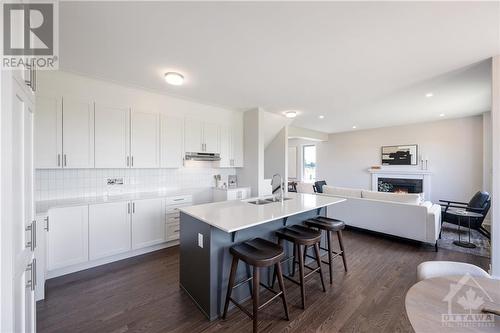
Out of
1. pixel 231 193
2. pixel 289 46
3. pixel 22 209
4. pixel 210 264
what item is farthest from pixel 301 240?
pixel 231 193

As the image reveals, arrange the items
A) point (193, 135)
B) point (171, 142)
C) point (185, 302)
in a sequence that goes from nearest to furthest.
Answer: point (185, 302), point (171, 142), point (193, 135)

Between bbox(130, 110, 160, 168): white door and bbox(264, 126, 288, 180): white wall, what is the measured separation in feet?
10.0

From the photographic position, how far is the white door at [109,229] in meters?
2.77

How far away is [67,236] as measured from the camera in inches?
102

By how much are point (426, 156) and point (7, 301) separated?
315 inches

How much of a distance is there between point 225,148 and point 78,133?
247 cm

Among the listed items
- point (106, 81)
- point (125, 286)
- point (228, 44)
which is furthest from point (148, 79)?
point (125, 286)

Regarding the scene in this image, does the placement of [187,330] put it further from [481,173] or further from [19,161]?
[481,173]

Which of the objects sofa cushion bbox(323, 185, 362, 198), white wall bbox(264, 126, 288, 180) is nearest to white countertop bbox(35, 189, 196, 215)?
white wall bbox(264, 126, 288, 180)

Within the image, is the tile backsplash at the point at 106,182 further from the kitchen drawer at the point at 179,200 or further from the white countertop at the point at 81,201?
the kitchen drawer at the point at 179,200

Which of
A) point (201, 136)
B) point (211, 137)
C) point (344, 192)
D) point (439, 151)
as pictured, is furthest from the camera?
point (439, 151)

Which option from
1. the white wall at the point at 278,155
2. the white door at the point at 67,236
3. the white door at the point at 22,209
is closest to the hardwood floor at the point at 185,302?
the white door at the point at 67,236

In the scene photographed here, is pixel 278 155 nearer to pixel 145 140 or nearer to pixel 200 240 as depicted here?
pixel 145 140

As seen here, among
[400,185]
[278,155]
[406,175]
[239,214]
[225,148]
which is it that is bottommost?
[400,185]
